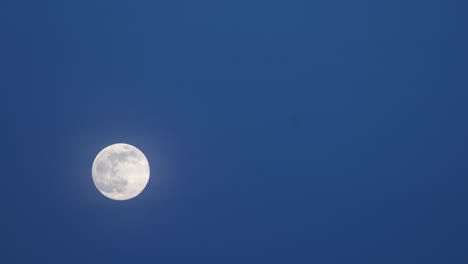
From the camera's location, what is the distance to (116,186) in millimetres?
4977

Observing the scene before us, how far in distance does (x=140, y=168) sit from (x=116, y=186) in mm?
409

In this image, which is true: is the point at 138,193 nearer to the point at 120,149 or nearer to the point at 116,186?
the point at 116,186

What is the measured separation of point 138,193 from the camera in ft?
17.1

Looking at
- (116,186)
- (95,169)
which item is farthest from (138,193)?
(95,169)

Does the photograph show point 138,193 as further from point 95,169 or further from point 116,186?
point 95,169

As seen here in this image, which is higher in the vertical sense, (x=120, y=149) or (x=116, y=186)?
(x=120, y=149)

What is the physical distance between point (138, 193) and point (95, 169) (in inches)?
27.5

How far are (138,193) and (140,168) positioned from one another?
393 mm

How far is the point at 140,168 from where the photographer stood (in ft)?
16.8

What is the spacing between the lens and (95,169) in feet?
16.5

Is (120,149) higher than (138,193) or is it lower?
higher

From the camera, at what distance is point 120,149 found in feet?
16.8

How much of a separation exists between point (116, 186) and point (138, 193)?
37 cm
